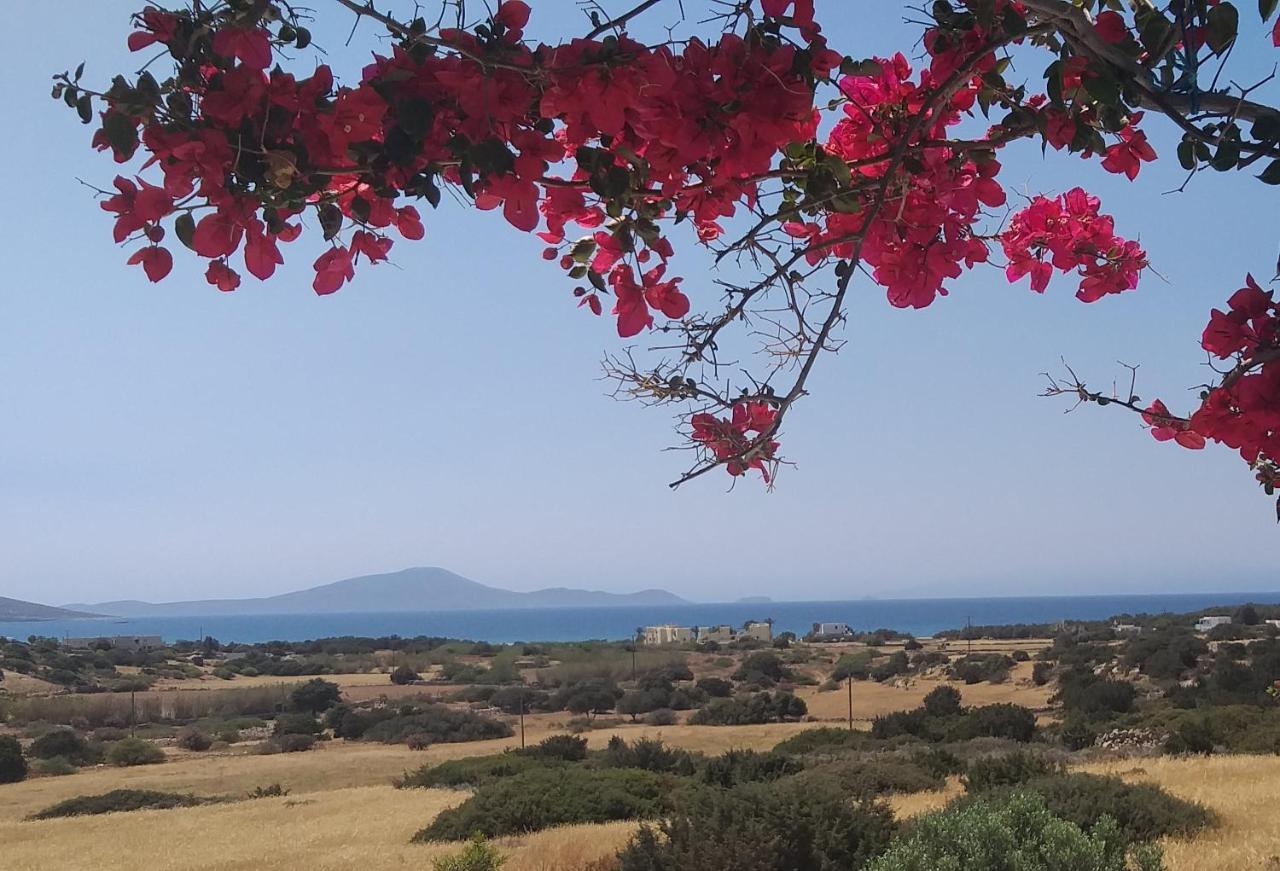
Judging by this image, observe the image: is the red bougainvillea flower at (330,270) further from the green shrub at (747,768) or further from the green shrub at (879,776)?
the green shrub at (747,768)

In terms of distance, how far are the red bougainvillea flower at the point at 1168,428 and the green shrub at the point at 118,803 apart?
17675 millimetres

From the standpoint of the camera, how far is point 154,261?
3.80 feet

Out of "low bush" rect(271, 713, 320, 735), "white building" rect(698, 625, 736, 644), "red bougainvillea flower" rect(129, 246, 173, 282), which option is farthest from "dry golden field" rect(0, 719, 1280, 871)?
"white building" rect(698, 625, 736, 644)

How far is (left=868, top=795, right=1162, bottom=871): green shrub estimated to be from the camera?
4.52 meters

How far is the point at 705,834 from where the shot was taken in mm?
6578

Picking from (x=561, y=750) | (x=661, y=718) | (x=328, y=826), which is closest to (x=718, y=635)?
(x=661, y=718)

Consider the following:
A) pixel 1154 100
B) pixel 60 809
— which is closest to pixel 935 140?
pixel 1154 100

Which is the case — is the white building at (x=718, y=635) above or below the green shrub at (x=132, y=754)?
below

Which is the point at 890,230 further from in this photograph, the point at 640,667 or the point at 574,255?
the point at 640,667

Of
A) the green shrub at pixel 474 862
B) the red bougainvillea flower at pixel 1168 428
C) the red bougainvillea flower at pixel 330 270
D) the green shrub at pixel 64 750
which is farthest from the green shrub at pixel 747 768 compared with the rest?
the green shrub at pixel 64 750

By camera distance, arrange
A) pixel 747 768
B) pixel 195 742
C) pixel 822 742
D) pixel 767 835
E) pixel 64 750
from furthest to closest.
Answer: pixel 195 742
pixel 64 750
pixel 822 742
pixel 747 768
pixel 767 835

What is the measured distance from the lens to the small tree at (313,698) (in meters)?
32.9

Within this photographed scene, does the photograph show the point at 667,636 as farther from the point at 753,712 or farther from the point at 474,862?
the point at 474,862

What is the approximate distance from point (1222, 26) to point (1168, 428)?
2.83 ft
